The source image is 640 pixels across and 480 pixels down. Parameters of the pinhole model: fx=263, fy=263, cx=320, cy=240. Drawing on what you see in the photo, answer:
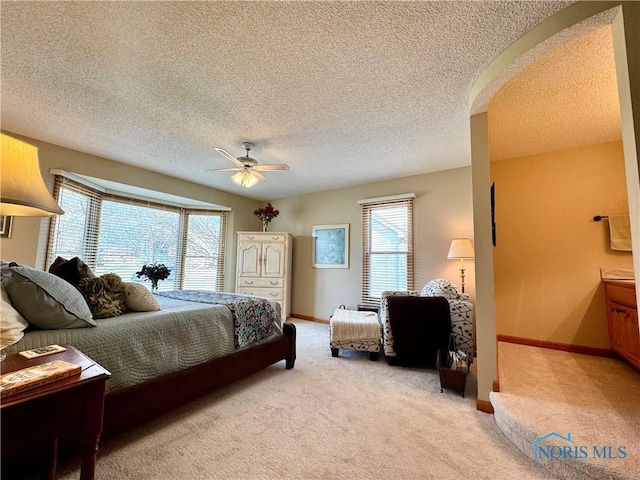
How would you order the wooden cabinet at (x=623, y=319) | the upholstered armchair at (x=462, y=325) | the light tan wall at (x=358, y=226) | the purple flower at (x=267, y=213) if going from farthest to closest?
the purple flower at (x=267, y=213)
the light tan wall at (x=358, y=226)
the upholstered armchair at (x=462, y=325)
the wooden cabinet at (x=623, y=319)

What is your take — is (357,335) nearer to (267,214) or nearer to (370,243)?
(370,243)

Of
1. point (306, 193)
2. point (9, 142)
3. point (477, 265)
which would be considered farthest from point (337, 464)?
point (306, 193)

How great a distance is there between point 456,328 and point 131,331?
2.79 meters

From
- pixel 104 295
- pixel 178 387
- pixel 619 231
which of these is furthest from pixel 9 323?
pixel 619 231

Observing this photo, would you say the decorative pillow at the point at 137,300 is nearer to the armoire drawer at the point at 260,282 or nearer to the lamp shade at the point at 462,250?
the armoire drawer at the point at 260,282

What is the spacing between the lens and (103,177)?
3566mm

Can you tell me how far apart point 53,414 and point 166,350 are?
97 centimetres

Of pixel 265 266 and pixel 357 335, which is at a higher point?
pixel 265 266

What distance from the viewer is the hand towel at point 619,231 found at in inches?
113

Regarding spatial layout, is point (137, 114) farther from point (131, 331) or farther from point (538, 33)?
point (538, 33)

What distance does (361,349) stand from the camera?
3.02 m

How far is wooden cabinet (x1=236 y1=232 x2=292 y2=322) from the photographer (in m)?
4.87

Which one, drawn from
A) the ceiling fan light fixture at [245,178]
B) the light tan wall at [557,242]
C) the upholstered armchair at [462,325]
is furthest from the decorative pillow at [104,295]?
the light tan wall at [557,242]

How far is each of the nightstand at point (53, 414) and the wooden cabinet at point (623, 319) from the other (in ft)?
12.0
